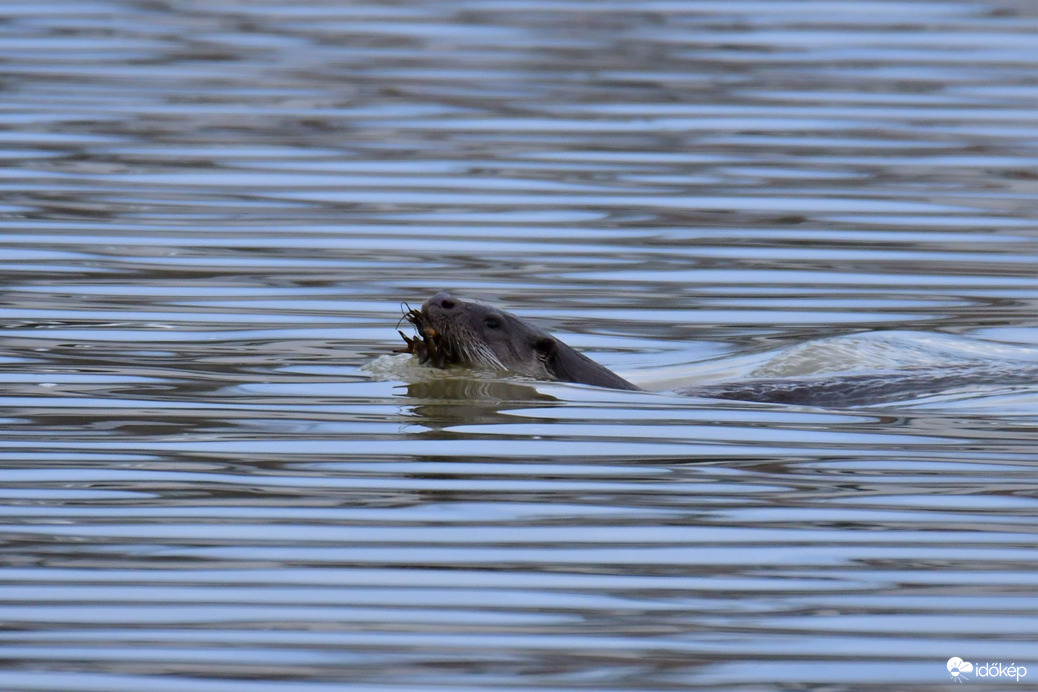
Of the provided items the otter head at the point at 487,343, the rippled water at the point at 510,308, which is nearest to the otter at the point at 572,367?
the otter head at the point at 487,343

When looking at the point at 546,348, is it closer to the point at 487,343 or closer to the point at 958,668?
the point at 487,343

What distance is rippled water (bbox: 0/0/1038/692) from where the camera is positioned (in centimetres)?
477

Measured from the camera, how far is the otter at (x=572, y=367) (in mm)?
7934

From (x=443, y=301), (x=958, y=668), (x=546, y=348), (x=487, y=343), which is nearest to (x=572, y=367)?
(x=546, y=348)

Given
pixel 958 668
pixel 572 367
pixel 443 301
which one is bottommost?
pixel 958 668

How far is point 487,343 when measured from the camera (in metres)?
8.49

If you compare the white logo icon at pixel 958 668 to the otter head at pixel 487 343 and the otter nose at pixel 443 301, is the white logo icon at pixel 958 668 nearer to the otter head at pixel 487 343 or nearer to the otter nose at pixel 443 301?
the otter head at pixel 487 343

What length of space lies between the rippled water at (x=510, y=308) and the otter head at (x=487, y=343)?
0.17 metres

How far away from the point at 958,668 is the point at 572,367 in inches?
152

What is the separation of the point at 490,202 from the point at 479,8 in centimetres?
770

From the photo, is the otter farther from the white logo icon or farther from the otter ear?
the white logo icon

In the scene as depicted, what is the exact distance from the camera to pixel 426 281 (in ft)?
33.0

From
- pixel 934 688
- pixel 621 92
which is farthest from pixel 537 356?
pixel 621 92

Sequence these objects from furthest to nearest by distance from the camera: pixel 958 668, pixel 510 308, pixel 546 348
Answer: pixel 510 308, pixel 546 348, pixel 958 668
